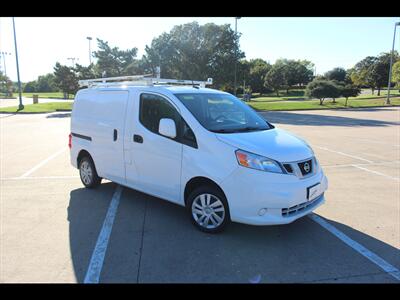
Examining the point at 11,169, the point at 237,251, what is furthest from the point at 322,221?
the point at 11,169

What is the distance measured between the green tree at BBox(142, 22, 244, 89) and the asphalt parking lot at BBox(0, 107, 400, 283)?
29182mm

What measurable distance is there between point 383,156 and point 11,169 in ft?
32.5

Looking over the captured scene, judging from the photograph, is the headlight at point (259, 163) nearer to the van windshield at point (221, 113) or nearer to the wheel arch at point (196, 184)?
the wheel arch at point (196, 184)

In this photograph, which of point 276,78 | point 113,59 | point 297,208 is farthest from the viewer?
point 276,78

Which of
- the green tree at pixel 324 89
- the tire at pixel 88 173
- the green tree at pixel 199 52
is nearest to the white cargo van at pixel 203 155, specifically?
the tire at pixel 88 173

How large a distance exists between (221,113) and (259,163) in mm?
1287

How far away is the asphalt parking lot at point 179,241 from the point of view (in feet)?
11.5

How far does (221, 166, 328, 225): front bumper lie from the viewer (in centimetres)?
396

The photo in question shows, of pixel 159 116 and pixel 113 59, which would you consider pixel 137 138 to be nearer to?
pixel 159 116

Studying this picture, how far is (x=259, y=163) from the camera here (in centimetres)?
402

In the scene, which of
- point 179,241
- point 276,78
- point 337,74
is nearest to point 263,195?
point 179,241

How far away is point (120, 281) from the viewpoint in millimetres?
3365

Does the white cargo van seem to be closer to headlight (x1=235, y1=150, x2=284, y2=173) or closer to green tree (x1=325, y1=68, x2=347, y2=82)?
headlight (x1=235, y1=150, x2=284, y2=173)
